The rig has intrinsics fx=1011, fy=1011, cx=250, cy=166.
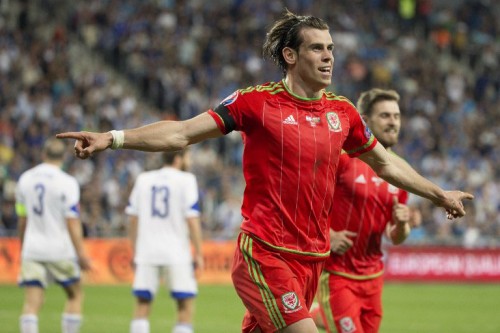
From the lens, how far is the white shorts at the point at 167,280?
11398mm

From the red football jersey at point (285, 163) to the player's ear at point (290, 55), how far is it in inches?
7.9

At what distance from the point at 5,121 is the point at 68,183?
1299cm

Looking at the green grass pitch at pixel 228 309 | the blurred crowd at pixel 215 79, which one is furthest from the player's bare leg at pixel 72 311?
the blurred crowd at pixel 215 79

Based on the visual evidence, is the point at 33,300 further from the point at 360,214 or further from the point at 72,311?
the point at 360,214

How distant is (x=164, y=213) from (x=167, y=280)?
0.78m

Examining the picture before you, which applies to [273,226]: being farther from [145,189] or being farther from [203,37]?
[203,37]

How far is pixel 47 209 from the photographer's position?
11.5m

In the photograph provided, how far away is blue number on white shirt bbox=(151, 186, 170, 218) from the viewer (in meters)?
11.6

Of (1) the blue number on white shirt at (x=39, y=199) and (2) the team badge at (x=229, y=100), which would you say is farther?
(1) the blue number on white shirt at (x=39, y=199)

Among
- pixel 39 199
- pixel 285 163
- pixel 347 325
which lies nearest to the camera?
pixel 285 163

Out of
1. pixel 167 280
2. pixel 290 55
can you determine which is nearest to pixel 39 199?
pixel 167 280

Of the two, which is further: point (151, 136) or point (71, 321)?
point (71, 321)

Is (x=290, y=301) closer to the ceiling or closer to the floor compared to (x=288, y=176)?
closer to the floor

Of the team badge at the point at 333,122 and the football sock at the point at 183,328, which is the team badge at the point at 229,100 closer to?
the team badge at the point at 333,122
